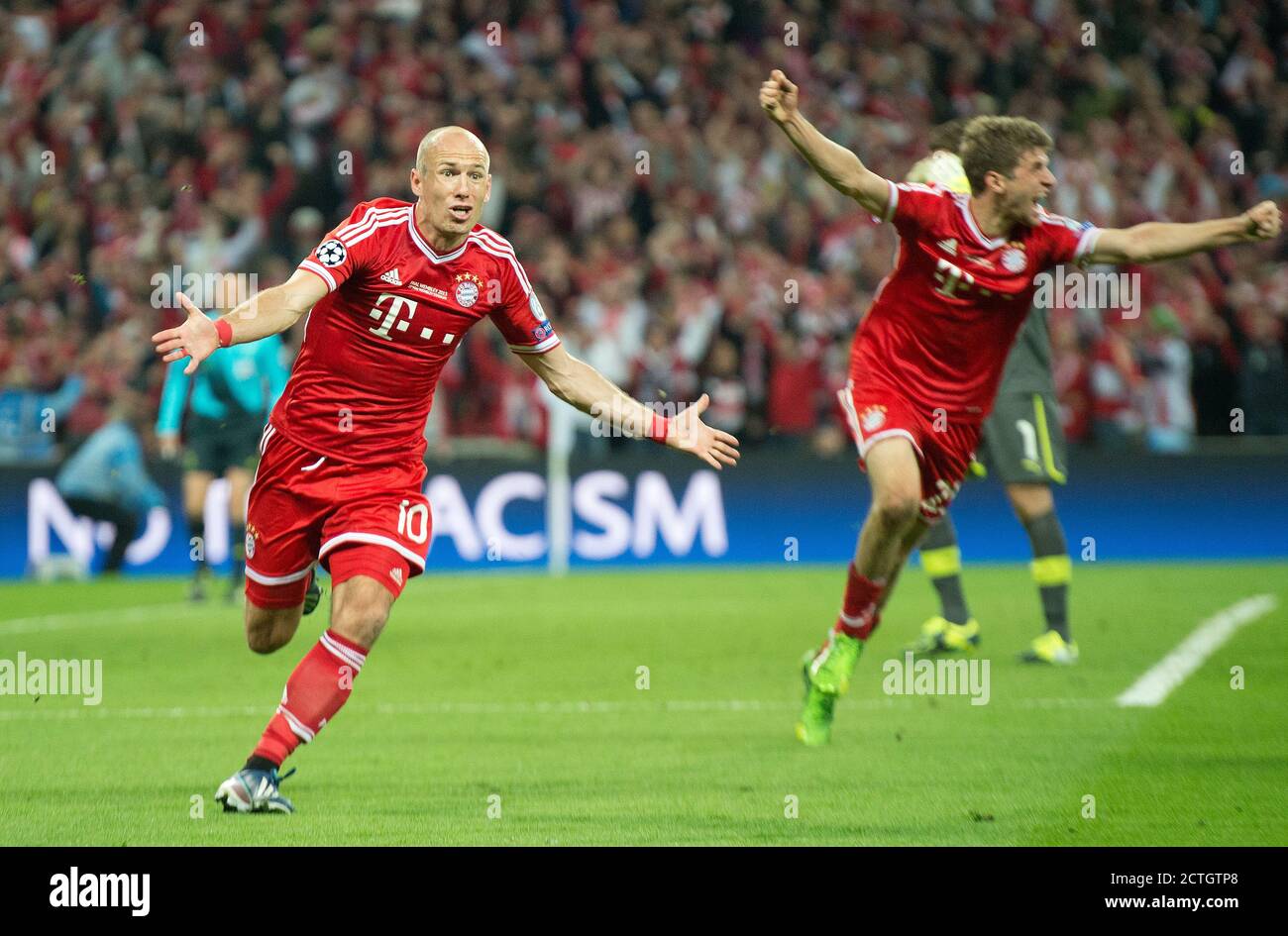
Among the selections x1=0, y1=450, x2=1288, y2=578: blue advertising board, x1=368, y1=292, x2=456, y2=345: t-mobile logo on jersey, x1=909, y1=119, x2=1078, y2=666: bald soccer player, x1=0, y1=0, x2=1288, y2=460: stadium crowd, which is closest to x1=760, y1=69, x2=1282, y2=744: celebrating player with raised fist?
x1=368, y1=292, x2=456, y2=345: t-mobile logo on jersey

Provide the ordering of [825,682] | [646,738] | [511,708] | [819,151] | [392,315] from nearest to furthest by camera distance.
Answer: [392,315] → [819,151] → [825,682] → [646,738] → [511,708]

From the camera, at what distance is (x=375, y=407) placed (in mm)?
7008

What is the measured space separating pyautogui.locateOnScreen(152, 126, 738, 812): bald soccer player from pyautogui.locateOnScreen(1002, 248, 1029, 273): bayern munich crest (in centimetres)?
144

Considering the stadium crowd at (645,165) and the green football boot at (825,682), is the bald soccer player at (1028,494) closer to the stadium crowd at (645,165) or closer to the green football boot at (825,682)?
the green football boot at (825,682)

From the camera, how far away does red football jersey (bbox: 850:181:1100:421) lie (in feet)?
25.7

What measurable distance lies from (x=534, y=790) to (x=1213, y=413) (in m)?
13.8

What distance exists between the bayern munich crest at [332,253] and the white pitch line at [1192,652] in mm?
4497

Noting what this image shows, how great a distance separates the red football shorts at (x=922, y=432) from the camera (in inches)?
320

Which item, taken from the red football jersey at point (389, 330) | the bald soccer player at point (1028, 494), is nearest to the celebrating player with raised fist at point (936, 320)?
the red football jersey at point (389, 330)

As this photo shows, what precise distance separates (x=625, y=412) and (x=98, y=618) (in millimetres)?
8097

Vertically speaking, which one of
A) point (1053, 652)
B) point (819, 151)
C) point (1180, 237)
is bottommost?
point (1053, 652)

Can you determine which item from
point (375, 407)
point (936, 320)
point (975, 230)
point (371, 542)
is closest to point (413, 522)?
point (371, 542)

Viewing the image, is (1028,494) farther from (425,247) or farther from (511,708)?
(425,247)

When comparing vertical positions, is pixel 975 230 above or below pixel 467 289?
above
